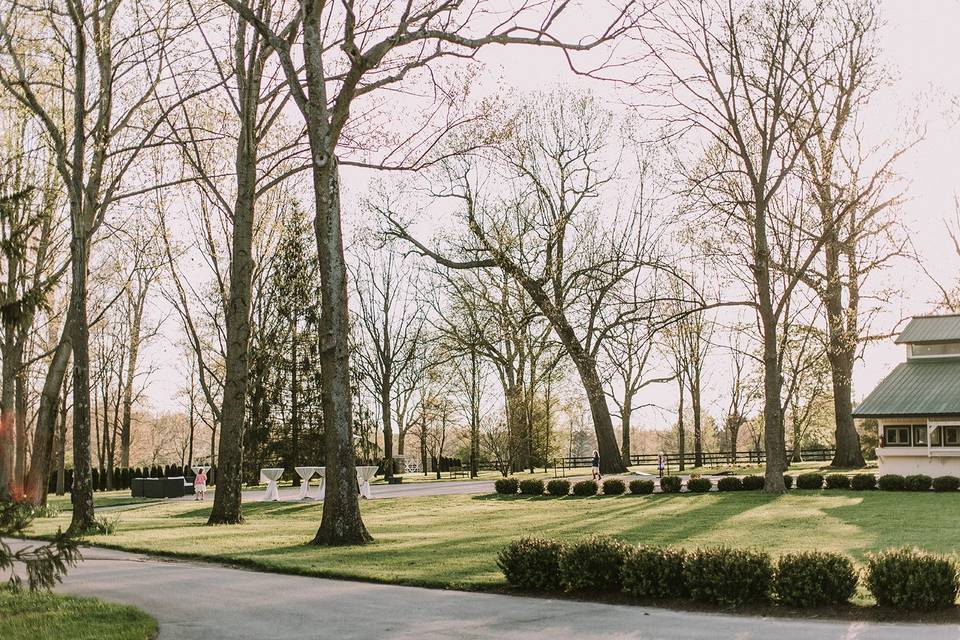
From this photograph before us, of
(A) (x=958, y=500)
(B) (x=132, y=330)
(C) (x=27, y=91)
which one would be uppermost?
(C) (x=27, y=91)

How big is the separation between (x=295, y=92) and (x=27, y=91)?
7.44 m

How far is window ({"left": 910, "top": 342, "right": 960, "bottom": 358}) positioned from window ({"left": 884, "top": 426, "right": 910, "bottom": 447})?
3.94 metres

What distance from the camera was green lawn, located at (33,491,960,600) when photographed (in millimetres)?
13055

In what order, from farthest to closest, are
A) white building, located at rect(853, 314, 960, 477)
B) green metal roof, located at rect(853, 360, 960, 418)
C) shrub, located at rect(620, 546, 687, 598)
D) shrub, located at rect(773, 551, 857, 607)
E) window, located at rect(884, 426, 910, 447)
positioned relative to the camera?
window, located at rect(884, 426, 910, 447) < green metal roof, located at rect(853, 360, 960, 418) < white building, located at rect(853, 314, 960, 477) < shrub, located at rect(620, 546, 687, 598) < shrub, located at rect(773, 551, 857, 607)

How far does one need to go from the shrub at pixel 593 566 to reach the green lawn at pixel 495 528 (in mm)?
1030

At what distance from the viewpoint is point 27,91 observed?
19.5 m

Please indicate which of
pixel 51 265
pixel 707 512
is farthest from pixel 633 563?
pixel 51 265

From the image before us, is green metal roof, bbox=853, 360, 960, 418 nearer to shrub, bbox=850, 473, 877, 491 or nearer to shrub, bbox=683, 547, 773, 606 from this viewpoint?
shrub, bbox=850, 473, 877, 491

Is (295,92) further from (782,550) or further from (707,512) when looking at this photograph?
(707,512)

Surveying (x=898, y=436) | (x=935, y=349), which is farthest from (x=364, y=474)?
(x=935, y=349)

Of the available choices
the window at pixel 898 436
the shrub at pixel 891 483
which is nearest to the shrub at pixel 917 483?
the shrub at pixel 891 483

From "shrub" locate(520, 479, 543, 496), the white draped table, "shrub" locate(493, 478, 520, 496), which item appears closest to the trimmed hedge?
"shrub" locate(520, 479, 543, 496)

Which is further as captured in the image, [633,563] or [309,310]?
[309,310]

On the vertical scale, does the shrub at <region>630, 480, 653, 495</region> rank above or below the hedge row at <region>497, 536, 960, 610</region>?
below
